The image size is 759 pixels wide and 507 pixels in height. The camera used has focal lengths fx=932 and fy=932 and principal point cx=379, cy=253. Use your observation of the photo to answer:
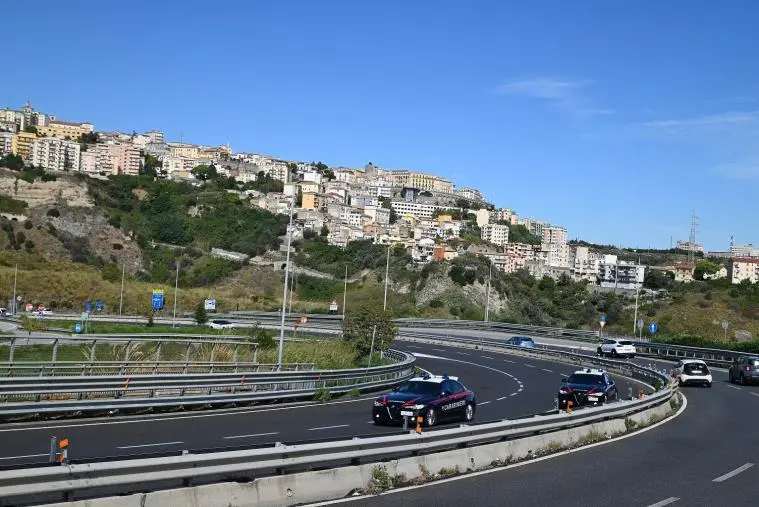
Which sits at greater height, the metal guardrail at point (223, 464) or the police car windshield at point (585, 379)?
the metal guardrail at point (223, 464)

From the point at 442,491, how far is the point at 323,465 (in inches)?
71.6

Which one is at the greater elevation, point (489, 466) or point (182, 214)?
point (182, 214)

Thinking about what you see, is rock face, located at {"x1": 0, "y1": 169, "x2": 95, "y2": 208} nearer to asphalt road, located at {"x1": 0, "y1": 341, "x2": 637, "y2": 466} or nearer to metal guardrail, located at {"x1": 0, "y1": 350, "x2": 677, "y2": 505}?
asphalt road, located at {"x1": 0, "y1": 341, "x2": 637, "y2": 466}

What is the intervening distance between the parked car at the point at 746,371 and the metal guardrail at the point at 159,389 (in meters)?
20.1

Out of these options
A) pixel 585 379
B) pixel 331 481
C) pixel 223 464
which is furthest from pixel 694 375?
pixel 223 464

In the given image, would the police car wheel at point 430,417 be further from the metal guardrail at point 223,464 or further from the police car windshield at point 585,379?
the police car windshield at point 585,379

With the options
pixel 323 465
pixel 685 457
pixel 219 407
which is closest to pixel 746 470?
pixel 685 457

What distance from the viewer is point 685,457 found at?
18.3m

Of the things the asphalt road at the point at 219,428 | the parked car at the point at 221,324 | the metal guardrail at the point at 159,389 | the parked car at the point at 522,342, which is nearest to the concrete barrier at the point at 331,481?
the asphalt road at the point at 219,428

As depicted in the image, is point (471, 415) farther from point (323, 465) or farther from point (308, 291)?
point (308, 291)

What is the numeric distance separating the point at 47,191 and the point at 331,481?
125179 mm

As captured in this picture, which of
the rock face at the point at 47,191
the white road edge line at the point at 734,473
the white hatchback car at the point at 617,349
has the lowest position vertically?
the white hatchback car at the point at 617,349

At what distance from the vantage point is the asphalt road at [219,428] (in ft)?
55.1

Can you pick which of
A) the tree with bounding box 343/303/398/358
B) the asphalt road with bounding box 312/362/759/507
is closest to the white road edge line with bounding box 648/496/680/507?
the asphalt road with bounding box 312/362/759/507
